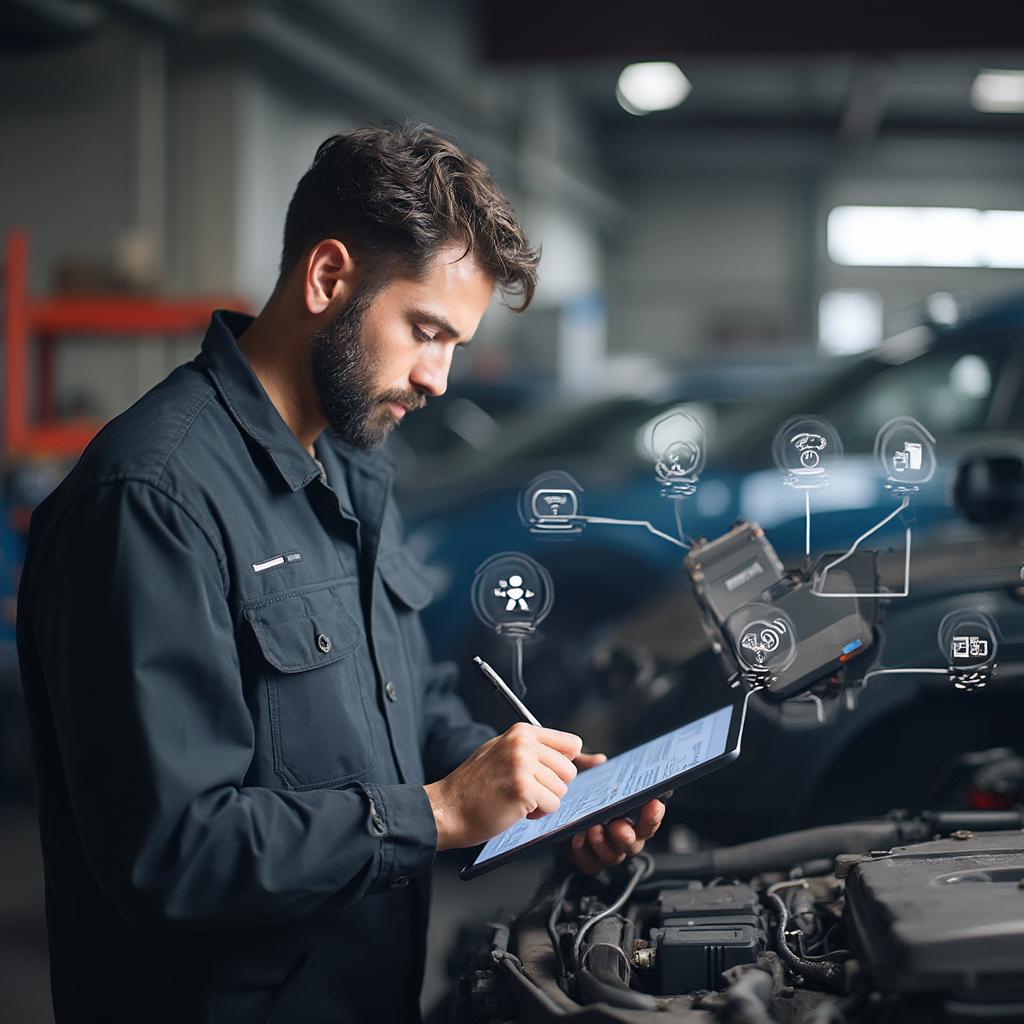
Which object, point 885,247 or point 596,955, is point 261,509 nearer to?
point 596,955

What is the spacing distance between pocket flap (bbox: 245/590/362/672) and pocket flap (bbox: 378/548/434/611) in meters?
0.15

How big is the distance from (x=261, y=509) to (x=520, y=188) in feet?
34.2

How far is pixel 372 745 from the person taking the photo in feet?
4.15

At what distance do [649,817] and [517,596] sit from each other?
0.31 meters

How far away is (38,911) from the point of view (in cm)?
291

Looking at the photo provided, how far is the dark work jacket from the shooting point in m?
1.02

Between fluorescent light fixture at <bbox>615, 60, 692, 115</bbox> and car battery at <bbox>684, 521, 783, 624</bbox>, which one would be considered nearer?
car battery at <bbox>684, 521, 783, 624</bbox>

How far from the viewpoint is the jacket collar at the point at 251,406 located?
4.07 ft

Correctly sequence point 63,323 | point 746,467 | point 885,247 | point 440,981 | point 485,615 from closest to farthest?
1. point 485,615
2. point 440,981
3. point 746,467
4. point 63,323
5. point 885,247

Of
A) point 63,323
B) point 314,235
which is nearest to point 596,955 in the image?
point 314,235

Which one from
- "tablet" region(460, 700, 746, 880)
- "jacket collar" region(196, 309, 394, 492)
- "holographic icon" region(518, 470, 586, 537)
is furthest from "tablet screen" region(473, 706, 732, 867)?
"jacket collar" region(196, 309, 394, 492)

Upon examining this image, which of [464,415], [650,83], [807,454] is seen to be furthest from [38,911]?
[650,83]

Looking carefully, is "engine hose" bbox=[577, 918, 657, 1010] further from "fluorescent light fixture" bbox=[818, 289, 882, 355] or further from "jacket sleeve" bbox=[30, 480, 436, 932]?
"fluorescent light fixture" bbox=[818, 289, 882, 355]

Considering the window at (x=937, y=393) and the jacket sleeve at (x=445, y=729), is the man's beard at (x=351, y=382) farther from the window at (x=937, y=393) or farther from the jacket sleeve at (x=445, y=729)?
the window at (x=937, y=393)
